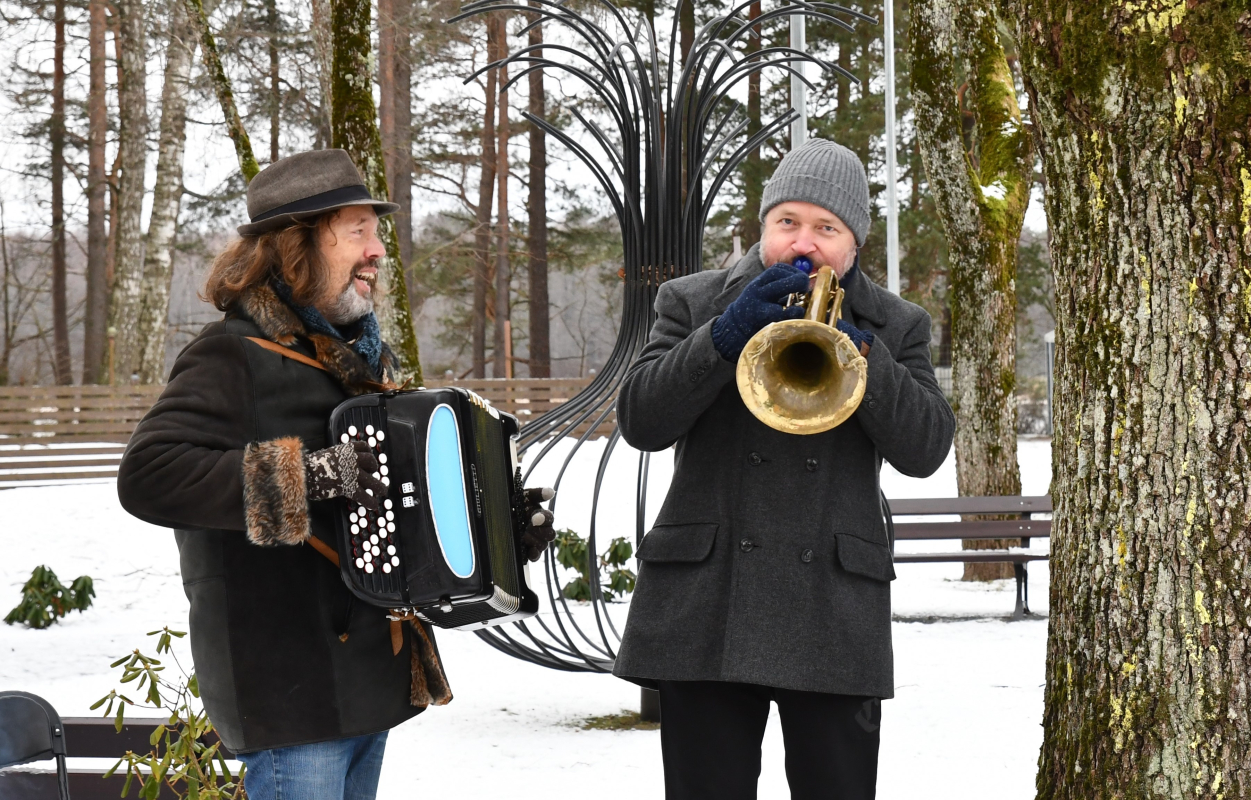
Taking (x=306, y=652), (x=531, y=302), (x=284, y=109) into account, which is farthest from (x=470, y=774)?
(x=531, y=302)

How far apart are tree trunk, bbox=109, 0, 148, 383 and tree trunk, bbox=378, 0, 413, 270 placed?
385 centimetres

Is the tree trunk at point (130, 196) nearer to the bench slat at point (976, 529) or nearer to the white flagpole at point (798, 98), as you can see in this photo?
the white flagpole at point (798, 98)

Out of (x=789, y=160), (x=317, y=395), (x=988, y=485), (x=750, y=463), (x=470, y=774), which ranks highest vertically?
(x=789, y=160)

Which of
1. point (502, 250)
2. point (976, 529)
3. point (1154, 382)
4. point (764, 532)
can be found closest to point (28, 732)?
point (764, 532)

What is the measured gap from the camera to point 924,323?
2.67 metres

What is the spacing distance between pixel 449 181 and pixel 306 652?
74.0 ft

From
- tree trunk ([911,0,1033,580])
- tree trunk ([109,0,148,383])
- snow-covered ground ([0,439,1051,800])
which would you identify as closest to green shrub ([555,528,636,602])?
snow-covered ground ([0,439,1051,800])

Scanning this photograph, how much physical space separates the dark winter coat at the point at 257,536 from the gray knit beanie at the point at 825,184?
3.23 ft

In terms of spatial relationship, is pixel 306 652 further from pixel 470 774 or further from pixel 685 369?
pixel 470 774

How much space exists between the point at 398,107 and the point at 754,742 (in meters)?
21.2

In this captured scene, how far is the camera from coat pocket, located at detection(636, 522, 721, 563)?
2.49 metres

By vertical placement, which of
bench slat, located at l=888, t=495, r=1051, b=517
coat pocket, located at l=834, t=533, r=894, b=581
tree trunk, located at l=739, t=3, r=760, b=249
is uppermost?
tree trunk, located at l=739, t=3, r=760, b=249

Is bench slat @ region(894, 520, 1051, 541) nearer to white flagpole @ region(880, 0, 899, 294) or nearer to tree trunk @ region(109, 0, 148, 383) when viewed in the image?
white flagpole @ region(880, 0, 899, 294)

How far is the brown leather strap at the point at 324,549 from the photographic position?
2.38 m
